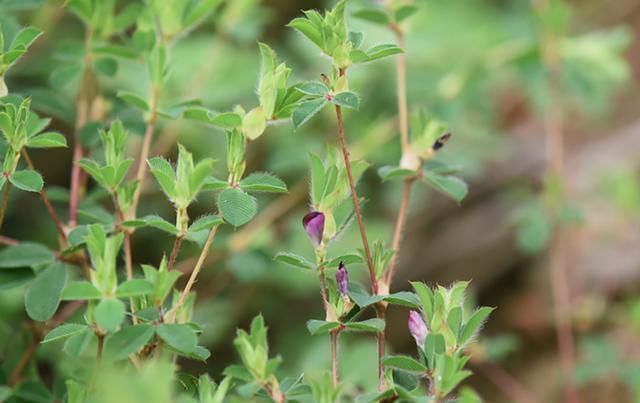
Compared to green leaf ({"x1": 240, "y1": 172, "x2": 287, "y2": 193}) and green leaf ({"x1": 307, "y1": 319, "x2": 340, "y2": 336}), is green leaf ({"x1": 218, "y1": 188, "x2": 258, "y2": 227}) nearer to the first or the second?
green leaf ({"x1": 240, "y1": 172, "x2": 287, "y2": 193})

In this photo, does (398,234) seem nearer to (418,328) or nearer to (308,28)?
(418,328)

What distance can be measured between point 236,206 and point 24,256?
0.36 m

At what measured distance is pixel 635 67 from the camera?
11.4 ft

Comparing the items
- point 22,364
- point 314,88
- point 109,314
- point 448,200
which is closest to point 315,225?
point 314,88

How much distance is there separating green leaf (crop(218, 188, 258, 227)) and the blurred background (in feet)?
2.02

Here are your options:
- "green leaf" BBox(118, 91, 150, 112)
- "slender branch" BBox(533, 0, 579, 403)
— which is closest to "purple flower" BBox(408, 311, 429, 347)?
"green leaf" BBox(118, 91, 150, 112)

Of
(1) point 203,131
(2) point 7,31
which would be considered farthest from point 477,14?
(2) point 7,31

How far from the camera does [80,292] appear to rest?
0.83 m

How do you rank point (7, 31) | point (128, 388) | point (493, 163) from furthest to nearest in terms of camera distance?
point (493, 163) < point (7, 31) < point (128, 388)

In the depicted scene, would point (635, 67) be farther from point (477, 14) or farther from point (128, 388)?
point (128, 388)

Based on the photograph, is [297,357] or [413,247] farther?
[413,247]

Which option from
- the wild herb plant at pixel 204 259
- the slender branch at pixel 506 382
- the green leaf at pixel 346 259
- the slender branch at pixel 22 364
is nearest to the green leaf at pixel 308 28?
the wild herb plant at pixel 204 259

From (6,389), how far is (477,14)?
7.62 ft

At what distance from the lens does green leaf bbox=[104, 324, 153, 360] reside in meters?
0.84
